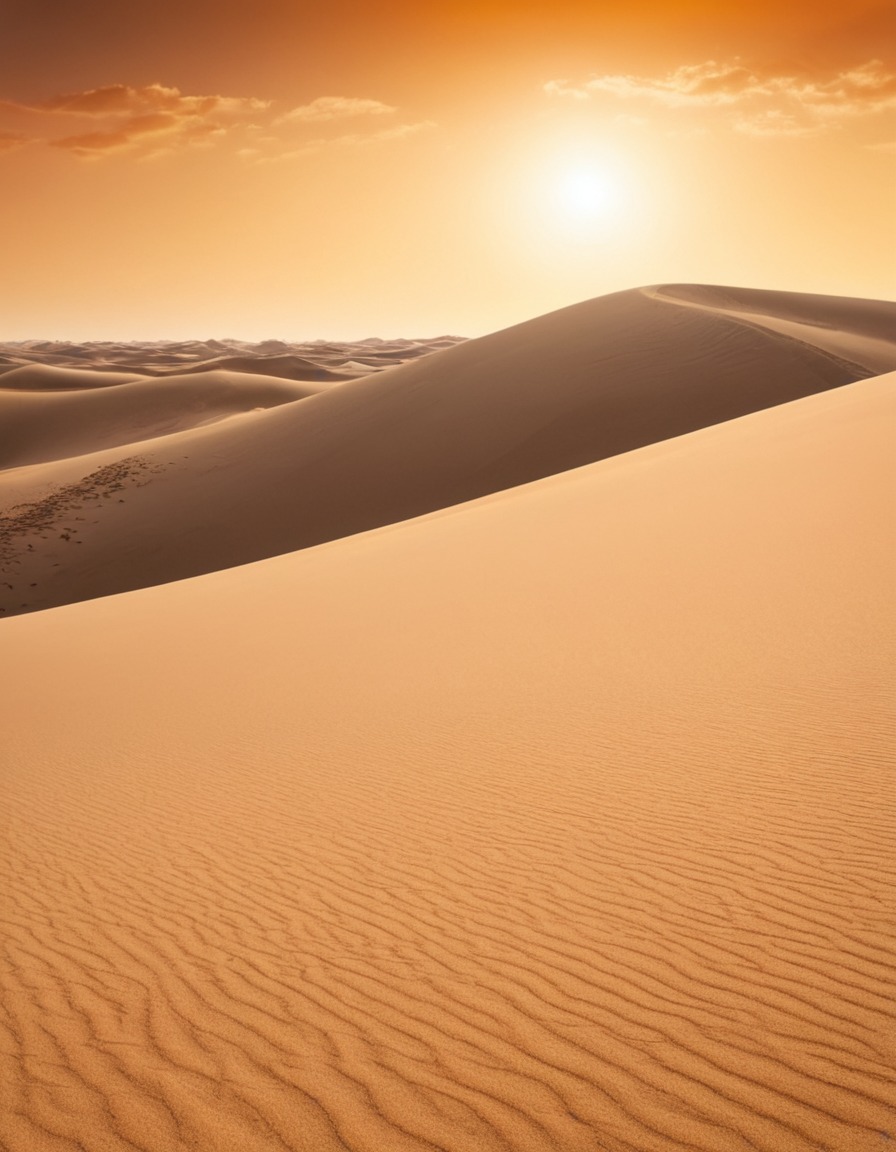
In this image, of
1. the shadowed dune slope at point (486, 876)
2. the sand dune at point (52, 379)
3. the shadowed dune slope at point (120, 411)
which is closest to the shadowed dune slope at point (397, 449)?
the shadowed dune slope at point (486, 876)

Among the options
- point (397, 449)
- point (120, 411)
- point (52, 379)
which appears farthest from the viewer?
point (52, 379)

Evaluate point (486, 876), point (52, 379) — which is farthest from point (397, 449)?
point (52, 379)

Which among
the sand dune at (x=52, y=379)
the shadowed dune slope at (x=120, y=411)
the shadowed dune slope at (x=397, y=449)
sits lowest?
the shadowed dune slope at (x=397, y=449)

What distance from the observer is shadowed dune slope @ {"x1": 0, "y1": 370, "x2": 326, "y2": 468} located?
58156 millimetres

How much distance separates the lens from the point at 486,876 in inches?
188

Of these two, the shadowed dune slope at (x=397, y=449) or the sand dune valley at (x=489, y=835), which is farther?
the shadowed dune slope at (x=397, y=449)

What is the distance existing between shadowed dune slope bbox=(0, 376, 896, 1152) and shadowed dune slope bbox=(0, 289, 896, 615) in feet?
55.2

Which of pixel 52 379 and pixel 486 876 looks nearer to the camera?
pixel 486 876

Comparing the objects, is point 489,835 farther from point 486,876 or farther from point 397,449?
point 397,449

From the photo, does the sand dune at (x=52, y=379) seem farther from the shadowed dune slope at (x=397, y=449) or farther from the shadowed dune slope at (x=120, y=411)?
the shadowed dune slope at (x=397, y=449)

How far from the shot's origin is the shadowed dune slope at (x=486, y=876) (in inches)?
117

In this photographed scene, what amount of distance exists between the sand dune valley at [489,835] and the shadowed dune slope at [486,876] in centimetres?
2

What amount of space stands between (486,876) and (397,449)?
28.0 meters

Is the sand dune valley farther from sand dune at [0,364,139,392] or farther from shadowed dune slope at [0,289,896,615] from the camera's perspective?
sand dune at [0,364,139,392]
